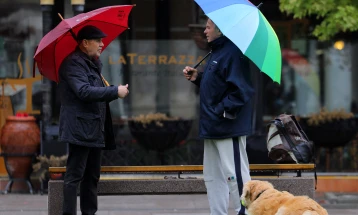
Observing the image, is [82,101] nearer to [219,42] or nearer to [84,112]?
[84,112]

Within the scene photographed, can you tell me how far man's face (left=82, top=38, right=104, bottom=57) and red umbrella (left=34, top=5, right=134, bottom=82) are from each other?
0.51 feet

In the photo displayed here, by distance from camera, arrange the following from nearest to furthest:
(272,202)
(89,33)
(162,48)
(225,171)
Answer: (272,202) → (225,171) → (89,33) → (162,48)

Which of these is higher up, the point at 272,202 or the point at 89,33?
the point at 89,33

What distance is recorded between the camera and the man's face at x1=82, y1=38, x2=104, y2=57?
7102 millimetres

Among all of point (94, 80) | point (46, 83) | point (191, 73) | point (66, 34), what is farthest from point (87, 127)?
point (46, 83)

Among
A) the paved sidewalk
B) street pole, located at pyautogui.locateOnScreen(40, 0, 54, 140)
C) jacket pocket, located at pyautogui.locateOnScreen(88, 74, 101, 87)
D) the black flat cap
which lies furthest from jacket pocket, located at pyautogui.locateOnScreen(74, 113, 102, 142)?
street pole, located at pyautogui.locateOnScreen(40, 0, 54, 140)

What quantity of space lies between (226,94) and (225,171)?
656mm

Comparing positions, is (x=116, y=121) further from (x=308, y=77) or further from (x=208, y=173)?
(x=208, y=173)

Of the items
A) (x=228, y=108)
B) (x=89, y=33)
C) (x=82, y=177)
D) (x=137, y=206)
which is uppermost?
(x=89, y=33)

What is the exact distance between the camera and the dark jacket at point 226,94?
6.63m

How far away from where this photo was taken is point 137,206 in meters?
9.84

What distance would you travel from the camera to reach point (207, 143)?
22.8ft

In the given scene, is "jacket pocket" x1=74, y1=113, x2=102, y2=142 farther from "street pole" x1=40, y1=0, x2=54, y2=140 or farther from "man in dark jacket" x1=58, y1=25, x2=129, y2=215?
"street pole" x1=40, y1=0, x2=54, y2=140

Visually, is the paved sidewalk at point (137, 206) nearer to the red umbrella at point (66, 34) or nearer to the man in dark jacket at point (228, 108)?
the man in dark jacket at point (228, 108)
